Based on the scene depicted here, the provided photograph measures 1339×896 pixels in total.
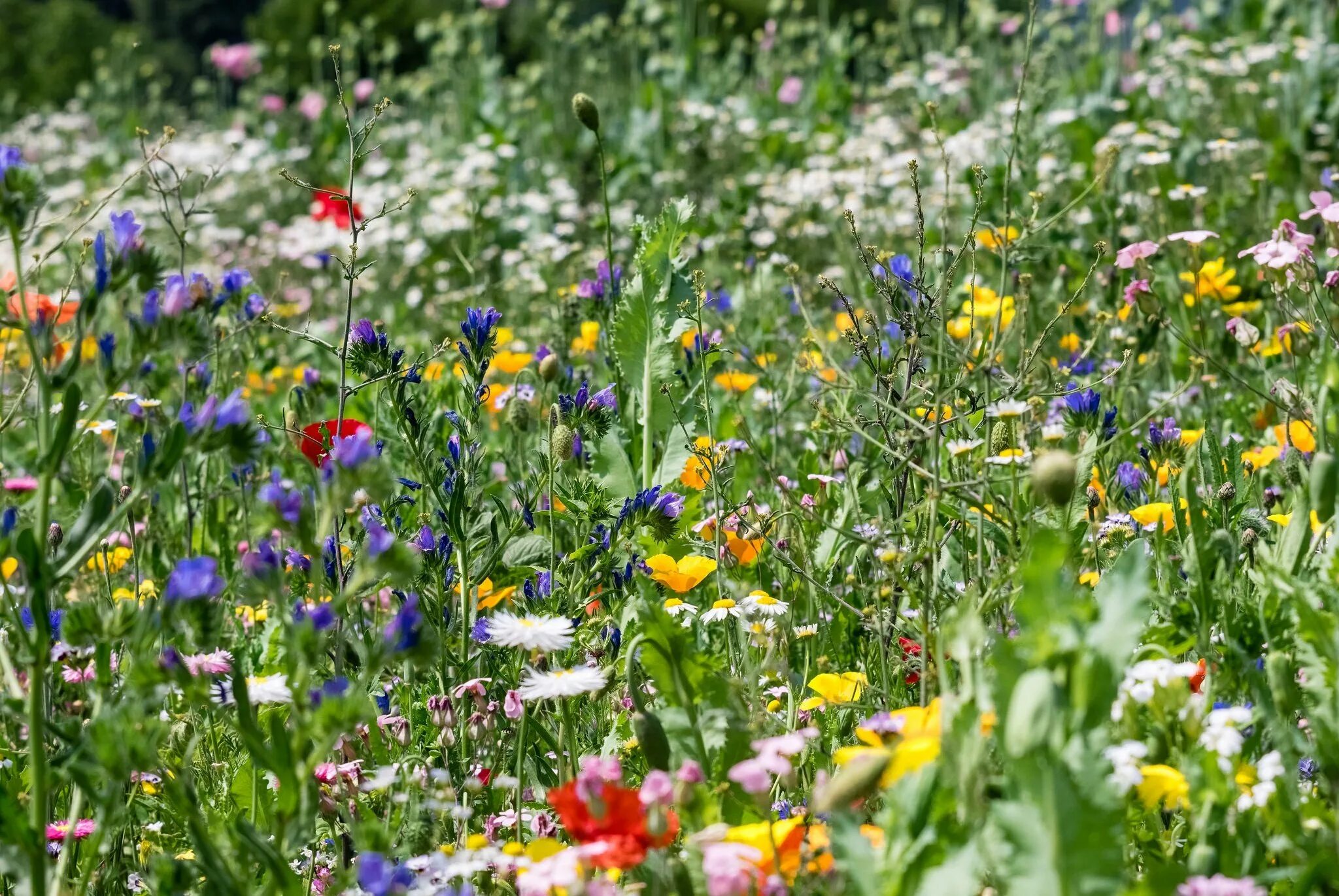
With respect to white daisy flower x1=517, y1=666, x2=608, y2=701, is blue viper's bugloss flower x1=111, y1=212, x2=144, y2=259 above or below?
above

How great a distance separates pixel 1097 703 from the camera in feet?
3.61

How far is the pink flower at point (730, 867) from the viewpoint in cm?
103

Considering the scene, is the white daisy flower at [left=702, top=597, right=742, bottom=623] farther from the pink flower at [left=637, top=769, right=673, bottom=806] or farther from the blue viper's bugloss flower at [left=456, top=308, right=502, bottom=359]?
the pink flower at [left=637, top=769, right=673, bottom=806]

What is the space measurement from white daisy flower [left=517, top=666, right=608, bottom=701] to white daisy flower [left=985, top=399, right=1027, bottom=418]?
1.91 feet

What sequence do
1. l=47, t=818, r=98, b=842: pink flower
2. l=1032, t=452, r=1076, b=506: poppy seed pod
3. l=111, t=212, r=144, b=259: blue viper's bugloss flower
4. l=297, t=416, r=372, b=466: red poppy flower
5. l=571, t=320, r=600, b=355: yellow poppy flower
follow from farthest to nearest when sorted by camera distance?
l=571, t=320, r=600, b=355: yellow poppy flower → l=297, t=416, r=372, b=466: red poppy flower → l=47, t=818, r=98, b=842: pink flower → l=1032, t=452, r=1076, b=506: poppy seed pod → l=111, t=212, r=144, b=259: blue viper's bugloss flower

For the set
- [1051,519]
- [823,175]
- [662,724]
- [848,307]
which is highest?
[823,175]

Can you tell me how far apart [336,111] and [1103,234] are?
6620mm

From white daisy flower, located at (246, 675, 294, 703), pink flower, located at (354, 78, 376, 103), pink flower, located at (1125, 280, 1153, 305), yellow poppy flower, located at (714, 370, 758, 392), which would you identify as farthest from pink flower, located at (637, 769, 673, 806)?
pink flower, located at (354, 78, 376, 103)

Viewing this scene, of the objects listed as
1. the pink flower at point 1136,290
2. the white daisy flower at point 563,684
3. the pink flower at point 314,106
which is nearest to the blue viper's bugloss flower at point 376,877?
the white daisy flower at point 563,684

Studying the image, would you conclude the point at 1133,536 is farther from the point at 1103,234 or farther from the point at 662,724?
the point at 1103,234

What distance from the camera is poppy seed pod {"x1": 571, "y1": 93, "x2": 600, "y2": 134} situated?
2264 millimetres

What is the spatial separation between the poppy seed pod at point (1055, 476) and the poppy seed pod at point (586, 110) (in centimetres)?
112

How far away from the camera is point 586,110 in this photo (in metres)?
2.31

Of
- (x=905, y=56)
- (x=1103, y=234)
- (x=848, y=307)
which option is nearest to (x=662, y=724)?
(x=848, y=307)
